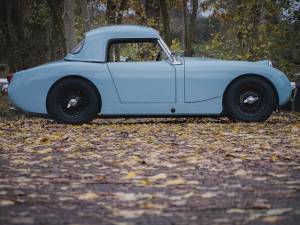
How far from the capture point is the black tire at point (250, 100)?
35.1ft

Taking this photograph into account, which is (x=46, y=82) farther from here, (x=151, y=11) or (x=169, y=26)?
(x=151, y=11)

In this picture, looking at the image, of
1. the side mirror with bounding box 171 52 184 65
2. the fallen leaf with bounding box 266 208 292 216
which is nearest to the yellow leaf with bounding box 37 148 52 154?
the fallen leaf with bounding box 266 208 292 216

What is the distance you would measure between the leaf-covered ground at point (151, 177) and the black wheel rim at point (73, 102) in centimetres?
137

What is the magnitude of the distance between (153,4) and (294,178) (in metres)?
18.9

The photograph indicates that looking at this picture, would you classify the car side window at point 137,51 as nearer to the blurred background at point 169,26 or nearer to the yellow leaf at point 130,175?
the blurred background at point 169,26

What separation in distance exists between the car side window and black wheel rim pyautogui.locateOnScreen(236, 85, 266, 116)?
4.57 ft

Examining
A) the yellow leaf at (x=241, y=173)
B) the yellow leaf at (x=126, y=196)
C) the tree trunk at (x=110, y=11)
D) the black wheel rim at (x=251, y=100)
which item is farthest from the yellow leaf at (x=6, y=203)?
the tree trunk at (x=110, y=11)

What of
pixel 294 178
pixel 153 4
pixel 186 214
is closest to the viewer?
pixel 186 214

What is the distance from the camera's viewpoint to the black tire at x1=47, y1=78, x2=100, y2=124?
1060cm

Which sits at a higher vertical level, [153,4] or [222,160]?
[153,4]

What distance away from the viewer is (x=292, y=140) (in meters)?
8.23

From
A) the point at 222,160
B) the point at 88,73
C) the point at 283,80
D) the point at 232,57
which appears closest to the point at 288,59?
the point at 232,57

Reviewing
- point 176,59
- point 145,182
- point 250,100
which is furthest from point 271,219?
point 250,100

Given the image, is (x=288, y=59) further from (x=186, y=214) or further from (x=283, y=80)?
(x=186, y=214)
